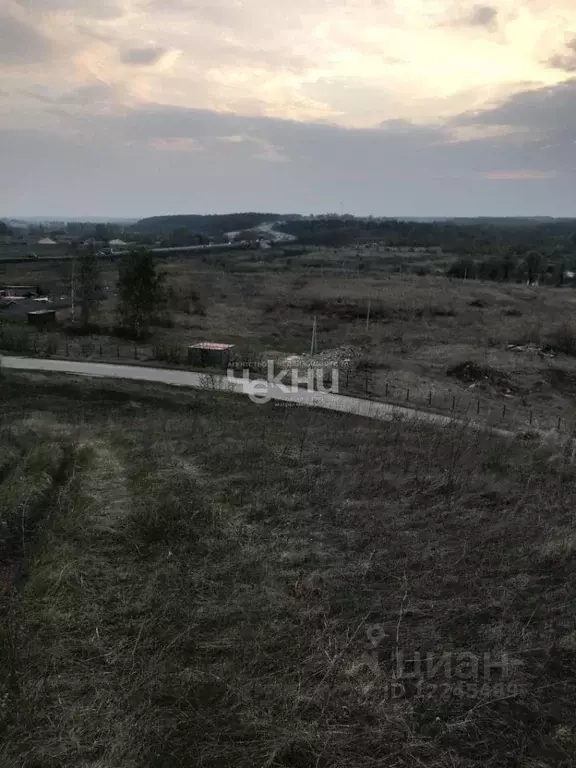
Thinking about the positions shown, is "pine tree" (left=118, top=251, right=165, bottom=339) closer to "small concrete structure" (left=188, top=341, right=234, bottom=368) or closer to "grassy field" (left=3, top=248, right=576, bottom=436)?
"grassy field" (left=3, top=248, right=576, bottom=436)

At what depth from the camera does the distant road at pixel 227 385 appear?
20.7 meters

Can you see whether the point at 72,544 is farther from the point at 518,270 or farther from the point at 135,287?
the point at 518,270

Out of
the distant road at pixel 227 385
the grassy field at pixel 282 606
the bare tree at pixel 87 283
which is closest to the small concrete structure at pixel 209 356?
the distant road at pixel 227 385

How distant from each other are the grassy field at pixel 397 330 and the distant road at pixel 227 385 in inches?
81.1

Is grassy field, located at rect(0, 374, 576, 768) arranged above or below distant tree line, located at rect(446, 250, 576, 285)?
below

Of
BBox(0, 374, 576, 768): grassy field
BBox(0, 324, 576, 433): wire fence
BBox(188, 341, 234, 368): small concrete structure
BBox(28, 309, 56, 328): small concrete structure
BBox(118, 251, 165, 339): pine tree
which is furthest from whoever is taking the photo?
BBox(28, 309, 56, 328): small concrete structure

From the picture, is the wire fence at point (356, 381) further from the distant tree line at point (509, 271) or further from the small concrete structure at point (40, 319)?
the distant tree line at point (509, 271)

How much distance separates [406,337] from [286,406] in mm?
21378

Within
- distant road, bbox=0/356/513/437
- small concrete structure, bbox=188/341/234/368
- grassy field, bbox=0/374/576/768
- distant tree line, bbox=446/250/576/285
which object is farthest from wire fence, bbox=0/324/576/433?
distant tree line, bbox=446/250/576/285

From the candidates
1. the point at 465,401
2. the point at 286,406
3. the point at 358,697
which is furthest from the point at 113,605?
the point at 465,401

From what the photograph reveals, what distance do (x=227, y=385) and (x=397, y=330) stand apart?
22755 mm

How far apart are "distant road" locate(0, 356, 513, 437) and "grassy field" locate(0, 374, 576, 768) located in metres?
4.69

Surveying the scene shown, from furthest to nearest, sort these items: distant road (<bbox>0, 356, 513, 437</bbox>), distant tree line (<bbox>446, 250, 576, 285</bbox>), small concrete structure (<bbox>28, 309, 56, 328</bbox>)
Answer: distant tree line (<bbox>446, 250, 576, 285</bbox>)
small concrete structure (<bbox>28, 309, 56, 328</bbox>)
distant road (<bbox>0, 356, 513, 437</bbox>)

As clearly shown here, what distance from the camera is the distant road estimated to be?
2072 centimetres
